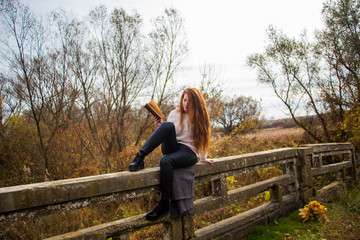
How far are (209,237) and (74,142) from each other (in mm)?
8076

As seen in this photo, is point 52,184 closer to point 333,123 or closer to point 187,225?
point 187,225

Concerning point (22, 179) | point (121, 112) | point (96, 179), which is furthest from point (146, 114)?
point (96, 179)

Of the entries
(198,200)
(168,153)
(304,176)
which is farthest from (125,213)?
(304,176)

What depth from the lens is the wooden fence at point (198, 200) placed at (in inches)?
77.9

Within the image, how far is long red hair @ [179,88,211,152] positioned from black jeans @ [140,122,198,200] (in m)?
0.19

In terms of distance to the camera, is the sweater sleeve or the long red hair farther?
the sweater sleeve

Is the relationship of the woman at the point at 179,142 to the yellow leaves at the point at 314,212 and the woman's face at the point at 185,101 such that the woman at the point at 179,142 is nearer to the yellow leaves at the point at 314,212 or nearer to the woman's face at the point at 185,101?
the woman's face at the point at 185,101

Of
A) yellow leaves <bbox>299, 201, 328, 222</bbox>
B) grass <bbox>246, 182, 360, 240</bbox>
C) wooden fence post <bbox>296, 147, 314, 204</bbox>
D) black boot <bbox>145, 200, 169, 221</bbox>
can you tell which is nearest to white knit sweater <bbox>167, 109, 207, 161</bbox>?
black boot <bbox>145, 200, 169, 221</bbox>

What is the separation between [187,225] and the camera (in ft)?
9.73

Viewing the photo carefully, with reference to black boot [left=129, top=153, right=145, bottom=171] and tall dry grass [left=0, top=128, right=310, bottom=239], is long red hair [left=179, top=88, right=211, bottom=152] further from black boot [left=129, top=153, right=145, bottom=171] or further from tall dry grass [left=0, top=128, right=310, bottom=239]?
tall dry grass [left=0, top=128, right=310, bottom=239]

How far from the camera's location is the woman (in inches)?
106

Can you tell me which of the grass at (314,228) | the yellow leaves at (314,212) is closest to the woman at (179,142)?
the grass at (314,228)

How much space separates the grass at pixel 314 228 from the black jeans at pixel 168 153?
6.01 feet

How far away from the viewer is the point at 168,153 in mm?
2938
